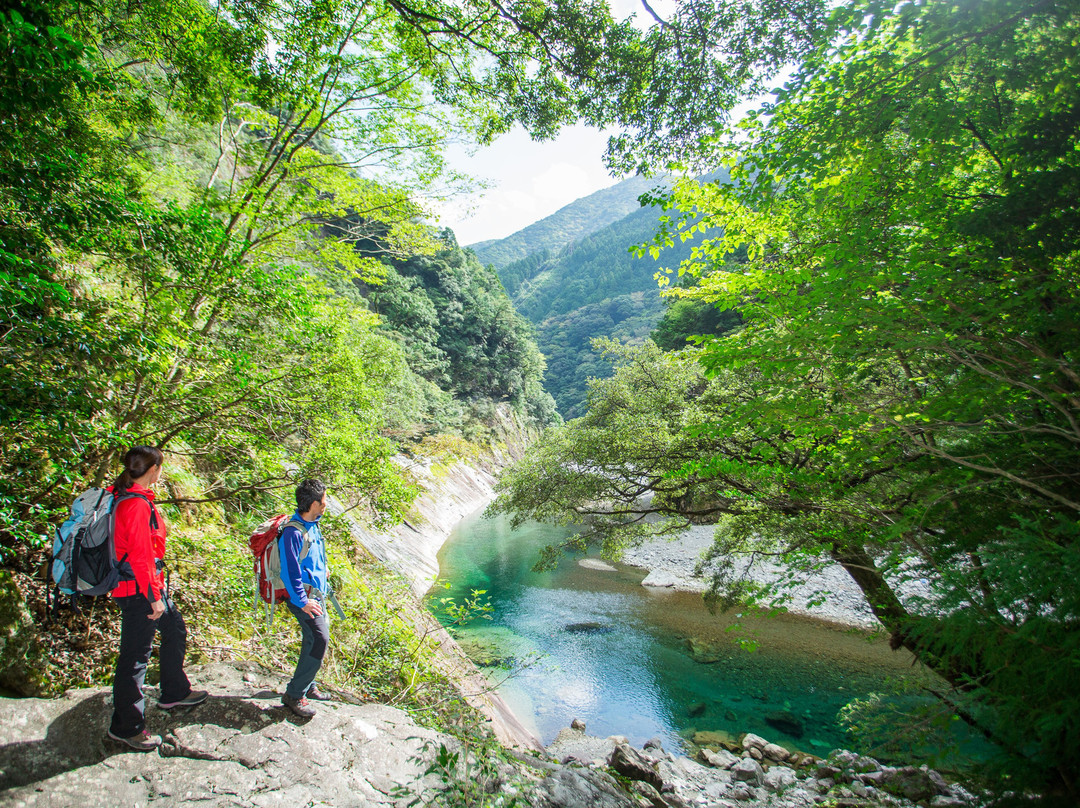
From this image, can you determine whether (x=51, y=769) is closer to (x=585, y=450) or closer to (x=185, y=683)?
(x=185, y=683)

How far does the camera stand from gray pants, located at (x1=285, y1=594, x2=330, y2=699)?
292cm

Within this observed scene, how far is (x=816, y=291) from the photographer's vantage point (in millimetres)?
3240

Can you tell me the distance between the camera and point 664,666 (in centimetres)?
1045

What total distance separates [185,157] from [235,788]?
23553 mm

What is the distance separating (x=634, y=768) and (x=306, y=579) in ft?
19.7

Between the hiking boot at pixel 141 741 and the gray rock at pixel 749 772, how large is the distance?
796 cm

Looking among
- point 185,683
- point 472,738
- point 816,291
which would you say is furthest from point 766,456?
point 185,683

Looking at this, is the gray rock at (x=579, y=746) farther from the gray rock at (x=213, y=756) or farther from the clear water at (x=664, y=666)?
the gray rock at (x=213, y=756)

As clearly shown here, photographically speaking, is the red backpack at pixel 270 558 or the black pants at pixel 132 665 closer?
the black pants at pixel 132 665

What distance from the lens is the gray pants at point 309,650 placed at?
9.58ft

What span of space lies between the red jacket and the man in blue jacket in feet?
2.19

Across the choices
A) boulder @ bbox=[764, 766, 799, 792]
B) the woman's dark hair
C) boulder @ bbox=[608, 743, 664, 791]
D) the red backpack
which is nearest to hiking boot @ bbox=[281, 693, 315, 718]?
the red backpack

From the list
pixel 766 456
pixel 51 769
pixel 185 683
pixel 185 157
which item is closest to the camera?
pixel 51 769

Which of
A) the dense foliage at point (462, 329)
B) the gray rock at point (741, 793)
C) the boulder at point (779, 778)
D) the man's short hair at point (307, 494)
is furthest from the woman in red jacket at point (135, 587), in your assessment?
the dense foliage at point (462, 329)
